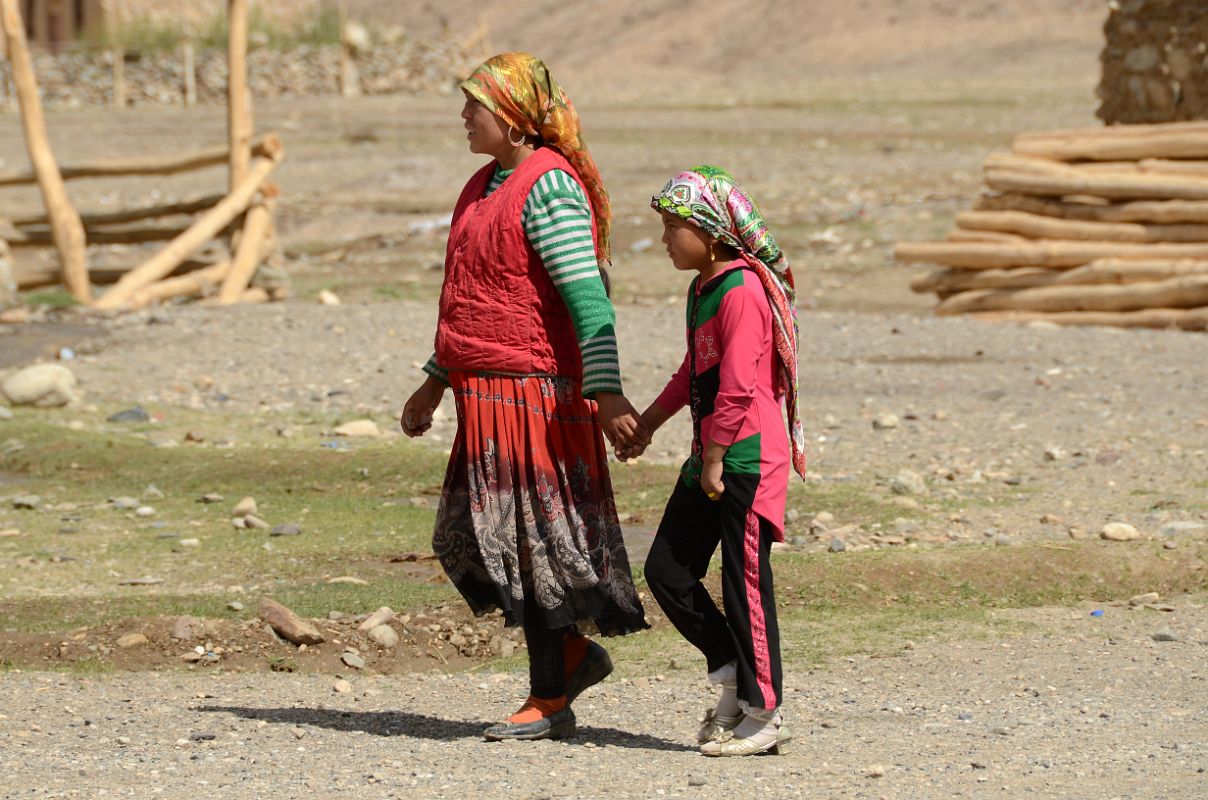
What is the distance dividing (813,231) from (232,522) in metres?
9.90

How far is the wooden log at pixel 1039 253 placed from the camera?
11125 millimetres

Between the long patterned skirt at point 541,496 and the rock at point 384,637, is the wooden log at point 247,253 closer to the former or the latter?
the rock at point 384,637

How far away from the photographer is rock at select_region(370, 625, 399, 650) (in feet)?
16.4

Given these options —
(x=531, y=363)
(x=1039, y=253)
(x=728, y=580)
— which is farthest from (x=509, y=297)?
(x=1039, y=253)

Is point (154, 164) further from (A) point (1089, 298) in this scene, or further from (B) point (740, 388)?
(B) point (740, 388)

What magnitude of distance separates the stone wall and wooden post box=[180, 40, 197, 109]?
2226 centimetres

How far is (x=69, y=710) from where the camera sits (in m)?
4.29

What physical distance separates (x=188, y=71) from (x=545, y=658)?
97.5ft

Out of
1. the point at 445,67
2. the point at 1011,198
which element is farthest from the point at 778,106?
the point at 1011,198

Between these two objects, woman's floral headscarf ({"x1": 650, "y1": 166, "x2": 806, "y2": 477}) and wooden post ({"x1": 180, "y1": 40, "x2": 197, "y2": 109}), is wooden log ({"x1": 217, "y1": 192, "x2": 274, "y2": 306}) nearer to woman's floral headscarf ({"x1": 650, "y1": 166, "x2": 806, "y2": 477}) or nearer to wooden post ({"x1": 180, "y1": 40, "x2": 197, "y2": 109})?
woman's floral headscarf ({"x1": 650, "y1": 166, "x2": 806, "y2": 477})

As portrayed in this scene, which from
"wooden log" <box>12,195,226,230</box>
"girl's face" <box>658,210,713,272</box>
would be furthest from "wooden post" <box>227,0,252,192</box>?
"girl's face" <box>658,210,713,272</box>

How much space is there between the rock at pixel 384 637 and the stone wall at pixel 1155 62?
29.8 feet

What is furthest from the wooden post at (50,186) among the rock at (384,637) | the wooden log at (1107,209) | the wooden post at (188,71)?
the wooden post at (188,71)

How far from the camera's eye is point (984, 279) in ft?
38.2
